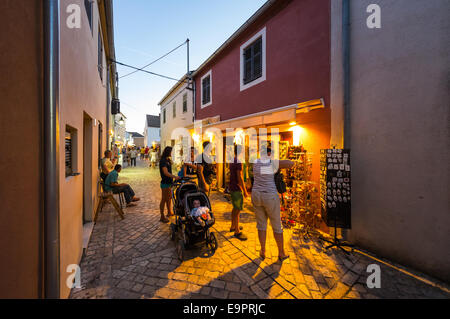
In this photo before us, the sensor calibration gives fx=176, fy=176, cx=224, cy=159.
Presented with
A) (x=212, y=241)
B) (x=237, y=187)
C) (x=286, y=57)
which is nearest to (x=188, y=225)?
(x=212, y=241)

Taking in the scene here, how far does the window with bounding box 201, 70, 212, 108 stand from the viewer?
34.9 ft

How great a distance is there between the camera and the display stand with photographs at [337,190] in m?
3.82

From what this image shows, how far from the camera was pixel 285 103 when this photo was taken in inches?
231

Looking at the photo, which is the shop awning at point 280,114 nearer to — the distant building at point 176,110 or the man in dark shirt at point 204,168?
the man in dark shirt at point 204,168

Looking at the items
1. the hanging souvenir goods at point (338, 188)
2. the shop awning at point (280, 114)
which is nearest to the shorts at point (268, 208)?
the hanging souvenir goods at point (338, 188)

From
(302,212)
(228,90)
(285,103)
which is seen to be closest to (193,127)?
(228,90)

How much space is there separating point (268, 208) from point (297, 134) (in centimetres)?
325

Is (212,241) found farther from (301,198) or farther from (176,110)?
(176,110)

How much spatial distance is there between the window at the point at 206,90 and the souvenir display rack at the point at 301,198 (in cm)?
697

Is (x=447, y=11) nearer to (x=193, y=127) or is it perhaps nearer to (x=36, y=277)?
(x=36, y=277)

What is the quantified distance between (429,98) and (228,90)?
7106mm

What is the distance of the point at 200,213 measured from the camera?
344 cm

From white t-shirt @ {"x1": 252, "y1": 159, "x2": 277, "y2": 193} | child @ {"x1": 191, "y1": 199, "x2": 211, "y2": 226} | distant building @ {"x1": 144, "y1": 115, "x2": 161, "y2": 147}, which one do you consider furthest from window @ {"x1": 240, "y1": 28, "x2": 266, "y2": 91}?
distant building @ {"x1": 144, "y1": 115, "x2": 161, "y2": 147}
